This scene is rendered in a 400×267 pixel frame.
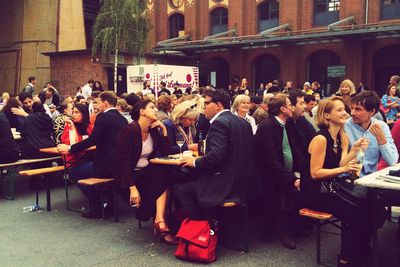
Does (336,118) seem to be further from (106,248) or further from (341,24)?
(341,24)

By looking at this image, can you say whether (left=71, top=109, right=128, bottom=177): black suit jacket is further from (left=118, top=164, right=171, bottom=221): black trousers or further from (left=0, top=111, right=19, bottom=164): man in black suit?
(left=0, top=111, right=19, bottom=164): man in black suit

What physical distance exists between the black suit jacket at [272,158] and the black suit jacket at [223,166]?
284mm

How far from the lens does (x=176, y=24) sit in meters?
36.7

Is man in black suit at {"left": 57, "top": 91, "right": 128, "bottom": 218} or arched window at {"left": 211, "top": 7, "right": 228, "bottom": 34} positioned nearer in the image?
man in black suit at {"left": 57, "top": 91, "right": 128, "bottom": 218}

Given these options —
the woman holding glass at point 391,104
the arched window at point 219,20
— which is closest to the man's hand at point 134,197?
the woman holding glass at point 391,104

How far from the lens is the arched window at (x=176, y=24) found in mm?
36438

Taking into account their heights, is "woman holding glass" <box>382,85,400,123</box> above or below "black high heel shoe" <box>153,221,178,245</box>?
above

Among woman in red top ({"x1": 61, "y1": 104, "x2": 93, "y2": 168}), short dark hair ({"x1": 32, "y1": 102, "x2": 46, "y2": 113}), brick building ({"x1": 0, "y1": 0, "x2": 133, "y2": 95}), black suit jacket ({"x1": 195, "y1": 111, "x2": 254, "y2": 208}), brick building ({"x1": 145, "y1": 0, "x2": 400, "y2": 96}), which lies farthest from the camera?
brick building ({"x1": 0, "y1": 0, "x2": 133, "y2": 95})

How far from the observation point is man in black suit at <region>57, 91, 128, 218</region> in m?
6.57

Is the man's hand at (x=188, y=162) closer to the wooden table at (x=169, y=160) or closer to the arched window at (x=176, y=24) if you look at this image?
the wooden table at (x=169, y=160)

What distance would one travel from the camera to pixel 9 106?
988 centimetres

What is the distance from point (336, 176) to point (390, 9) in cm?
2581

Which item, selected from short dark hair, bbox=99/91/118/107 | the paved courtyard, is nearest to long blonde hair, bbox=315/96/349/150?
the paved courtyard

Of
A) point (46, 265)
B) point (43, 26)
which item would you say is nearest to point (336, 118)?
point (46, 265)
